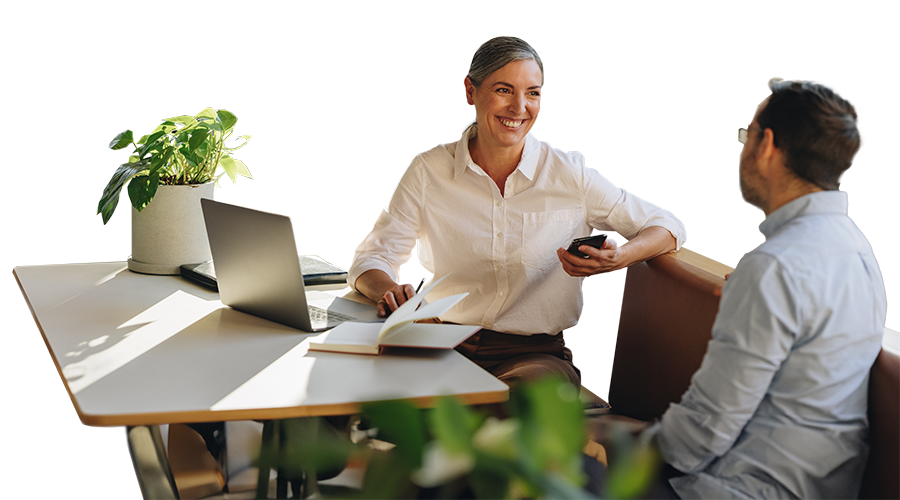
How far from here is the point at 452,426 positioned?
313 mm

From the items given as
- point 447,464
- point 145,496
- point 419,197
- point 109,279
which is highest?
point 447,464

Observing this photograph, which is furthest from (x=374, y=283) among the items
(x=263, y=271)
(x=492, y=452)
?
(x=492, y=452)

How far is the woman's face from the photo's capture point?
2.10 meters

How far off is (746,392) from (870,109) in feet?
9.30

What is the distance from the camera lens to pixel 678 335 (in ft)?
6.08

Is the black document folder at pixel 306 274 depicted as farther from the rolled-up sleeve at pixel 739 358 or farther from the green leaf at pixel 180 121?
the rolled-up sleeve at pixel 739 358

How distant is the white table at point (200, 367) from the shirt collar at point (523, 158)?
0.76 metres

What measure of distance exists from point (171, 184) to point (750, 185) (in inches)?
60.8

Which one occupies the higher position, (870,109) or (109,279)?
(870,109)

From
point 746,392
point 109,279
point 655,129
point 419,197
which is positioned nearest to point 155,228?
point 109,279

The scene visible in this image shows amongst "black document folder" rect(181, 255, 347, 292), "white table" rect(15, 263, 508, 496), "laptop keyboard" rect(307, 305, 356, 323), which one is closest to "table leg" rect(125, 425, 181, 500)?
"white table" rect(15, 263, 508, 496)

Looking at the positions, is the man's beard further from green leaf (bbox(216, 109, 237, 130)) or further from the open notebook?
green leaf (bbox(216, 109, 237, 130))

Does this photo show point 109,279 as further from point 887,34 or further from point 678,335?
point 887,34

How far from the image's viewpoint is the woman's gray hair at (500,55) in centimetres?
209
